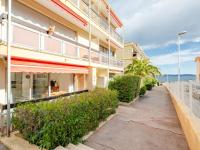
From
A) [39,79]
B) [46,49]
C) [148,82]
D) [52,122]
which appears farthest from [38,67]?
[148,82]

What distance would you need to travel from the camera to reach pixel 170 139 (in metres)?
8.20

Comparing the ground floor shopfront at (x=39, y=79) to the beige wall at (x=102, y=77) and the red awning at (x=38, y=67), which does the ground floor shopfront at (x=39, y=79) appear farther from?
the beige wall at (x=102, y=77)

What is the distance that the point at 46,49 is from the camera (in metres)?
10.9

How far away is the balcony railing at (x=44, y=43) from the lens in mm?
8801

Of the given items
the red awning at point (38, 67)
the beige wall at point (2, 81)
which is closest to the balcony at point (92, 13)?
the red awning at point (38, 67)

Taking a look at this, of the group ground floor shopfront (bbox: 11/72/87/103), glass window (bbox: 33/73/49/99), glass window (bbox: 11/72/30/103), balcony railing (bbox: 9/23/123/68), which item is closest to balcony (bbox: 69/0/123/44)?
balcony railing (bbox: 9/23/123/68)

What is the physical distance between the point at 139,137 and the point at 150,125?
95.4 inches

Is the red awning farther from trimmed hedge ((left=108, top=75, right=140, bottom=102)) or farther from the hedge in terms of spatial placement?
trimmed hedge ((left=108, top=75, right=140, bottom=102))

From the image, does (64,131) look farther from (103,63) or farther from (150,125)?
(103,63)

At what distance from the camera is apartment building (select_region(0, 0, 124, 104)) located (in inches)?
350

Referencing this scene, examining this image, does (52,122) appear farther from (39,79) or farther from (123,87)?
(123,87)

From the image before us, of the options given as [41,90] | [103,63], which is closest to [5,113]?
[41,90]

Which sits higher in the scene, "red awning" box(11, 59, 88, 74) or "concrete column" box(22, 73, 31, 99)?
"red awning" box(11, 59, 88, 74)

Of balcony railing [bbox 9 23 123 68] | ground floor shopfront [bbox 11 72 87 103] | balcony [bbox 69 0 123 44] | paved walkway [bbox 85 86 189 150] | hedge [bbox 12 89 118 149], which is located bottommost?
paved walkway [bbox 85 86 189 150]
